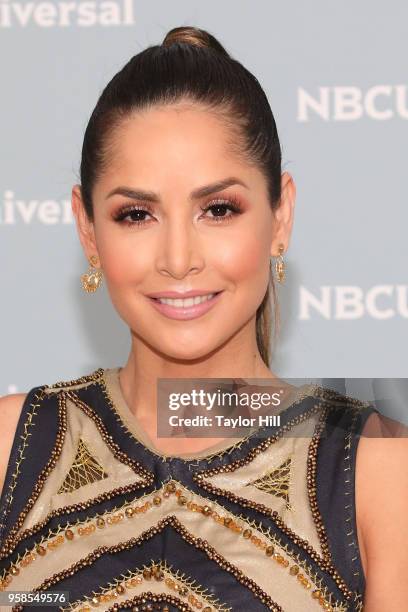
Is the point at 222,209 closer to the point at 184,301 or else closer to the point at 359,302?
the point at 184,301

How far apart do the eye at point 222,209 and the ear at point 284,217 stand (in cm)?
18

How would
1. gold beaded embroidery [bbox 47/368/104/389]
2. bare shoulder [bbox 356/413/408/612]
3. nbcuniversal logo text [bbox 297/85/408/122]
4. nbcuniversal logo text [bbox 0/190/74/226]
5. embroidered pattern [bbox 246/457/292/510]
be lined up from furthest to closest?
nbcuniversal logo text [bbox 0/190/74/226] < nbcuniversal logo text [bbox 297/85/408/122] < gold beaded embroidery [bbox 47/368/104/389] < embroidered pattern [bbox 246/457/292/510] < bare shoulder [bbox 356/413/408/612]

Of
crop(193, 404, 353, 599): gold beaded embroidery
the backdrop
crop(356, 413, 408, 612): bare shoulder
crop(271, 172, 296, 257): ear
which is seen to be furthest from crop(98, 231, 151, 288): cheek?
the backdrop

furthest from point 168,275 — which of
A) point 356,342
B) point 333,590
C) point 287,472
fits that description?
point 356,342

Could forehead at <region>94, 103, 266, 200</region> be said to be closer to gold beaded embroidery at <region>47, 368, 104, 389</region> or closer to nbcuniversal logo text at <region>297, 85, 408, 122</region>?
gold beaded embroidery at <region>47, 368, 104, 389</region>

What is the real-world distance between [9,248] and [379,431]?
165cm

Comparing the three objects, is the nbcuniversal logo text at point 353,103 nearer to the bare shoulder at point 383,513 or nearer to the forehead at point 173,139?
the forehead at point 173,139

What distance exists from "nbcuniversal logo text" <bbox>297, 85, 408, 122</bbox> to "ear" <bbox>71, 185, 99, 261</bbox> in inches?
43.6

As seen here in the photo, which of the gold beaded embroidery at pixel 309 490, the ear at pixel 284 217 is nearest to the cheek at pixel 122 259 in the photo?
the ear at pixel 284 217

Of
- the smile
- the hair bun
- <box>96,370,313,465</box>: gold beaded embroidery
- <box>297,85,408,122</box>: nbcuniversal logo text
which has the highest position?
<box>297,85,408,122</box>: nbcuniversal logo text

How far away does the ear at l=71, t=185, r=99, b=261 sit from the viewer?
299 centimetres

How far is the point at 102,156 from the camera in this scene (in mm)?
2869

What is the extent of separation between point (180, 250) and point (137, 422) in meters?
0.50

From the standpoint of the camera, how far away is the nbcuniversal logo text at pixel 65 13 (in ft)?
12.9
